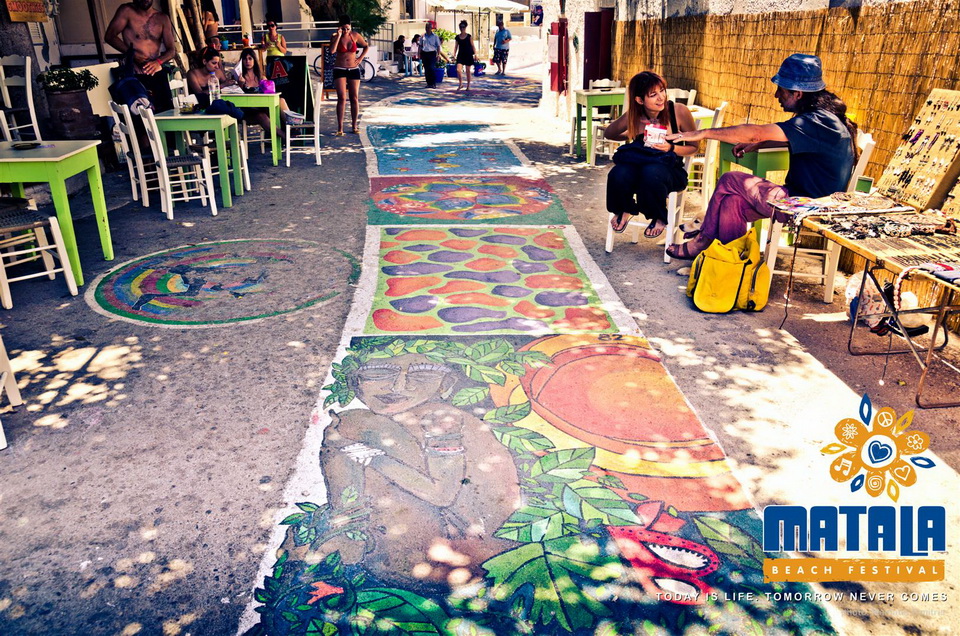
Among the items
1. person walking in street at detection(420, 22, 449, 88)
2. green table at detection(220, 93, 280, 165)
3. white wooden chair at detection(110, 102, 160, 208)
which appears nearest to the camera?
white wooden chair at detection(110, 102, 160, 208)

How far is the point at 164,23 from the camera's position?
9305mm

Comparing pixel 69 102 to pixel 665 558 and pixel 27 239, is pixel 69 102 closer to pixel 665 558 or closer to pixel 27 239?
pixel 27 239

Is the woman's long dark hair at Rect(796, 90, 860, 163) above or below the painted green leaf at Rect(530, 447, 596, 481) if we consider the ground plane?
above

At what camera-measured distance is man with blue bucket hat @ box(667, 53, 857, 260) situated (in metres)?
4.72

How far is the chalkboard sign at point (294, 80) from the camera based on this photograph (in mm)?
11070

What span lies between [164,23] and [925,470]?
32.1 feet

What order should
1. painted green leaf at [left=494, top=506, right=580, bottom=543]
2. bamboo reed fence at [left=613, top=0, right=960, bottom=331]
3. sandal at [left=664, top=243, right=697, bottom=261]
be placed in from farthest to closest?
sandal at [left=664, top=243, right=697, bottom=261] → bamboo reed fence at [left=613, top=0, right=960, bottom=331] → painted green leaf at [left=494, top=506, right=580, bottom=543]

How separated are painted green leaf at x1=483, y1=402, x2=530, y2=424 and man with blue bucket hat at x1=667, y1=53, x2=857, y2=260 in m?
2.36

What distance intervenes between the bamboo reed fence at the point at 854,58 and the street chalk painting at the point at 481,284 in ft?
7.54

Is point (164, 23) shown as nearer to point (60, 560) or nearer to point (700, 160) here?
point (700, 160)

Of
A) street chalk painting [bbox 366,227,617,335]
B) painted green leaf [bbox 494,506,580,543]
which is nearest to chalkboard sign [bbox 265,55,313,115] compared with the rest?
street chalk painting [bbox 366,227,617,335]

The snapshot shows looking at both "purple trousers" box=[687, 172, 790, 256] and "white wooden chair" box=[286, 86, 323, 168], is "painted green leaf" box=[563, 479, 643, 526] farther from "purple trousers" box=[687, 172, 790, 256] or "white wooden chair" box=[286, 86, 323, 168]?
"white wooden chair" box=[286, 86, 323, 168]

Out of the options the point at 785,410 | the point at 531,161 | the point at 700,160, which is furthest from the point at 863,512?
the point at 531,161

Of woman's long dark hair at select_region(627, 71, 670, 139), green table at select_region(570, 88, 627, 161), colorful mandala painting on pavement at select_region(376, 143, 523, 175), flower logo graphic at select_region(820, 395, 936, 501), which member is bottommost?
flower logo graphic at select_region(820, 395, 936, 501)
